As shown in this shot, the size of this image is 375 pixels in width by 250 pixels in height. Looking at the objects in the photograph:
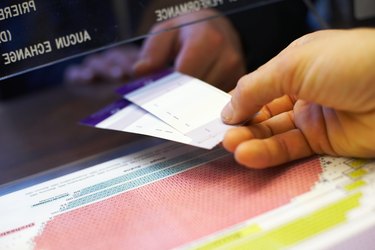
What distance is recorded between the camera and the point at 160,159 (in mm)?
527

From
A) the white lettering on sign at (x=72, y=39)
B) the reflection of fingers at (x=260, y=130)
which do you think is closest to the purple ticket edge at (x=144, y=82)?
the white lettering on sign at (x=72, y=39)

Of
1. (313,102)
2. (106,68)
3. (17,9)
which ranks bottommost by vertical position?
(106,68)

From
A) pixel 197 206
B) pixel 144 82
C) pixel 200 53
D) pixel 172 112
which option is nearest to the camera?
pixel 197 206

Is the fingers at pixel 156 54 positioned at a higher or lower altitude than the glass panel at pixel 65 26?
lower

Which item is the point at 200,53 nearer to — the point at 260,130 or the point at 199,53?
the point at 199,53

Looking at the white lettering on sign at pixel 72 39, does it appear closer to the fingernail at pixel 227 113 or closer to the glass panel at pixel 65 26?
the glass panel at pixel 65 26

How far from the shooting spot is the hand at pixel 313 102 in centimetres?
40

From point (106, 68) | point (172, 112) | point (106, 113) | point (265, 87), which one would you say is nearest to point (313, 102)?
point (265, 87)

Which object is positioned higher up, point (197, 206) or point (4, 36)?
point (4, 36)

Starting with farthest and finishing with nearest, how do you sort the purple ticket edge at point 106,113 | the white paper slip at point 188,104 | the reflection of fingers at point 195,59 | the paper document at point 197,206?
1. the reflection of fingers at point 195,59
2. the purple ticket edge at point 106,113
3. the white paper slip at point 188,104
4. the paper document at point 197,206

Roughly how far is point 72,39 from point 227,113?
0.21m

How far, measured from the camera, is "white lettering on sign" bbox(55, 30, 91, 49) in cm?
54

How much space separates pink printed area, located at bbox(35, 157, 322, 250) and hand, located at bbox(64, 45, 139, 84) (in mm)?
501

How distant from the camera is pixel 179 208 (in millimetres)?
423
